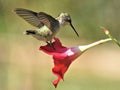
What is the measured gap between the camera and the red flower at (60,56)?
209 centimetres

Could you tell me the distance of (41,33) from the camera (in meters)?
2.26

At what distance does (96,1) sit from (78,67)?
3.03ft

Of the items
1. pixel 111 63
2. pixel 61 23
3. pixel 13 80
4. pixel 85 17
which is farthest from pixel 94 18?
pixel 61 23

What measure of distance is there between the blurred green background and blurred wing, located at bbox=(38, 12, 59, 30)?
376 centimetres

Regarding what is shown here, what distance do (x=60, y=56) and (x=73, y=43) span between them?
212 inches

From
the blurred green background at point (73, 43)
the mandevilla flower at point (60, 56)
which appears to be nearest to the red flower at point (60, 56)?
the mandevilla flower at point (60, 56)

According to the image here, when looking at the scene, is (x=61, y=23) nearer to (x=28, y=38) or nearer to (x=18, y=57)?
(x=18, y=57)

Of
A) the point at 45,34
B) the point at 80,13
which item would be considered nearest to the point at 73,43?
the point at 80,13

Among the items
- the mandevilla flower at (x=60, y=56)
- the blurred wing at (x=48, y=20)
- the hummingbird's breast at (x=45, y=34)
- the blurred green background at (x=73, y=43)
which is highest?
the blurred wing at (x=48, y=20)

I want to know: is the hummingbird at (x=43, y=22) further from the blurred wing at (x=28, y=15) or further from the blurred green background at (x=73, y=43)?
the blurred green background at (x=73, y=43)

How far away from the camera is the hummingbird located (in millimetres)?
2104

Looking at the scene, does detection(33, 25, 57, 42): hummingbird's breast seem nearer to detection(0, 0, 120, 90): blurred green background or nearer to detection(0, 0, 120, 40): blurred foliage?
detection(0, 0, 120, 90): blurred green background

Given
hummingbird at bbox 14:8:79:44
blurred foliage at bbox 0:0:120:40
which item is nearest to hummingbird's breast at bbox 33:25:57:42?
hummingbird at bbox 14:8:79:44

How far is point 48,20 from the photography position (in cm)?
210
